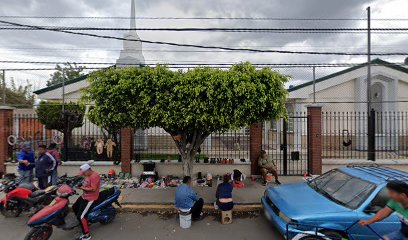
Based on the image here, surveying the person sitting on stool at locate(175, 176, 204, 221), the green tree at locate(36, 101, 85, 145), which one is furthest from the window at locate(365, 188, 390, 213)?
the green tree at locate(36, 101, 85, 145)

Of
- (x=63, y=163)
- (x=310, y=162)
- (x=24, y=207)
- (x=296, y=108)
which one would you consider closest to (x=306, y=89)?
(x=296, y=108)

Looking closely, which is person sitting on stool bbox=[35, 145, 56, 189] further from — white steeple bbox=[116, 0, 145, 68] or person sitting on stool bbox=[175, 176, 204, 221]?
white steeple bbox=[116, 0, 145, 68]

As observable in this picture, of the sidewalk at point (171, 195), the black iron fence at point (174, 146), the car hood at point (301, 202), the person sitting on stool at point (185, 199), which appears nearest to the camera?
the car hood at point (301, 202)

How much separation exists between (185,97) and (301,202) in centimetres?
315

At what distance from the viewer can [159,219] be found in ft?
18.0

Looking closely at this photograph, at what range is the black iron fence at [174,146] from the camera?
9.21 metres

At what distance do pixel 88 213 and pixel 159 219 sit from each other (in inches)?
63.2

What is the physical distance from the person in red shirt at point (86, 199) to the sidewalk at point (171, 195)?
1718mm

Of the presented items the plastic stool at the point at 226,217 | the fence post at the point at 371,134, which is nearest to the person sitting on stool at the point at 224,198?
the plastic stool at the point at 226,217

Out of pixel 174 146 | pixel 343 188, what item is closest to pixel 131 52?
pixel 174 146

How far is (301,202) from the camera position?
416 centimetres

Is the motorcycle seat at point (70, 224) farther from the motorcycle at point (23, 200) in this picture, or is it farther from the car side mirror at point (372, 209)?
the car side mirror at point (372, 209)

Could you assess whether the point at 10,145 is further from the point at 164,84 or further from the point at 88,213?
the point at 164,84

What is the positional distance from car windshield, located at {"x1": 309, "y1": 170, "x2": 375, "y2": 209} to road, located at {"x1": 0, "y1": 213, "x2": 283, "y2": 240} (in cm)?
130
